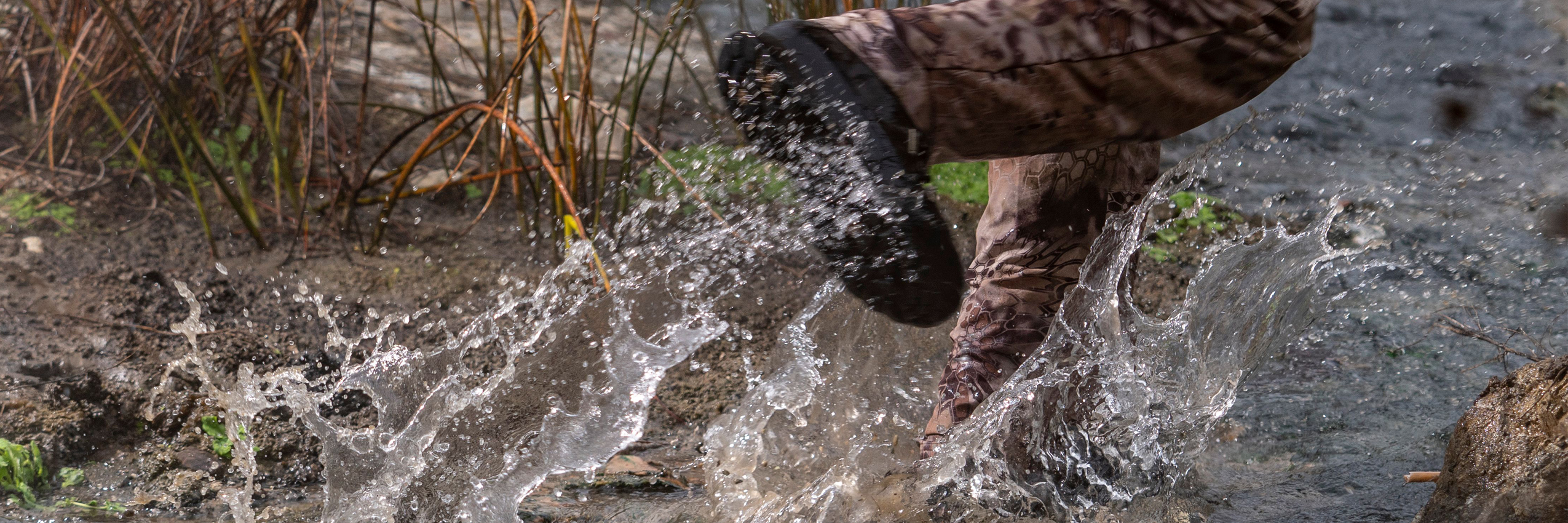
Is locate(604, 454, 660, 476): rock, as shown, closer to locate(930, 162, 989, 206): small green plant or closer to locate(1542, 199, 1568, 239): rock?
locate(930, 162, 989, 206): small green plant

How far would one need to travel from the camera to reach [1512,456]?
1354 millimetres

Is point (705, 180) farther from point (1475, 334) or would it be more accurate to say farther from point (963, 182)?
point (1475, 334)

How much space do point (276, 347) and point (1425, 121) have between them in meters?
4.78

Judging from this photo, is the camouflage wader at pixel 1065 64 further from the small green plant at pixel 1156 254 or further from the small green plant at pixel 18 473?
the small green plant at pixel 1156 254

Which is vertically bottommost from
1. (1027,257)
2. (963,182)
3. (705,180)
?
(963,182)

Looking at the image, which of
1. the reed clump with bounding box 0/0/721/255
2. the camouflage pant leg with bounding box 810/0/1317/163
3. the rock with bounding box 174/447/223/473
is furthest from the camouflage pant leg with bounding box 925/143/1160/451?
the rock with bounding box 174/447/223/473

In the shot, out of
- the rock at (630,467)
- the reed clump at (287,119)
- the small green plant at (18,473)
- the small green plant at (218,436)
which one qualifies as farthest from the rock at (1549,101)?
the small green plant at (18,473)

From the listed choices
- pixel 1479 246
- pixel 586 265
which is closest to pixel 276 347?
pixel 586 265

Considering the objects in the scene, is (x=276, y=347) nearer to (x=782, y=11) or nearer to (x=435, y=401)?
(x=435, y=401)

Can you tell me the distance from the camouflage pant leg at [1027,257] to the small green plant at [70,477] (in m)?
1.44

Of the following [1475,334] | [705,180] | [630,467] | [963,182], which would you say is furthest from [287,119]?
[1475,334]

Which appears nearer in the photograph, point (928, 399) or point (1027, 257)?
point (1027, 257)

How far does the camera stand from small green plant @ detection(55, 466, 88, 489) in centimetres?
181

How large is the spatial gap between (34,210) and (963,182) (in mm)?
2665
